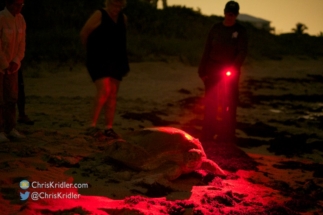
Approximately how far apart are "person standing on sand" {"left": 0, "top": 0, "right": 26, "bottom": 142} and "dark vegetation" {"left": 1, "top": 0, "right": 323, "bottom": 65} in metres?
7.28

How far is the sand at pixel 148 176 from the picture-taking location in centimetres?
271

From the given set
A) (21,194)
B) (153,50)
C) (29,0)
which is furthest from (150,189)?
(29,0)

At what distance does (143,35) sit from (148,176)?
14864mm

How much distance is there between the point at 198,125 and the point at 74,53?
266 inches

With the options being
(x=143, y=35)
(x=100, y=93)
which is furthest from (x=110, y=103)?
(x=143, y=35)

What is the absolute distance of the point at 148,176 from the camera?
10.2ft

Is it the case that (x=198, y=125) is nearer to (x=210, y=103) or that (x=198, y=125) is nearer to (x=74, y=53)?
(x=210, y=103)

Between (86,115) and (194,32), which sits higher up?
(194,32)

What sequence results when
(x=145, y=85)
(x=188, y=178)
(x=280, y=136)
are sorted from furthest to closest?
(x=145, y=85)
(x=280, y=136)
(x=188, y=178)

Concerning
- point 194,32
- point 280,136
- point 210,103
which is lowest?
point 280,136

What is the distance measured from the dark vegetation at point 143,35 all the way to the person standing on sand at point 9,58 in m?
7.28

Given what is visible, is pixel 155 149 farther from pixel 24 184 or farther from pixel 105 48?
pixel 105 48

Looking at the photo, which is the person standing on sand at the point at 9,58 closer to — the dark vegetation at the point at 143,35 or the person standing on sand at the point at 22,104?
the person standing on sand at the point at 22,104

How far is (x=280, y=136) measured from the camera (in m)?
5.95
